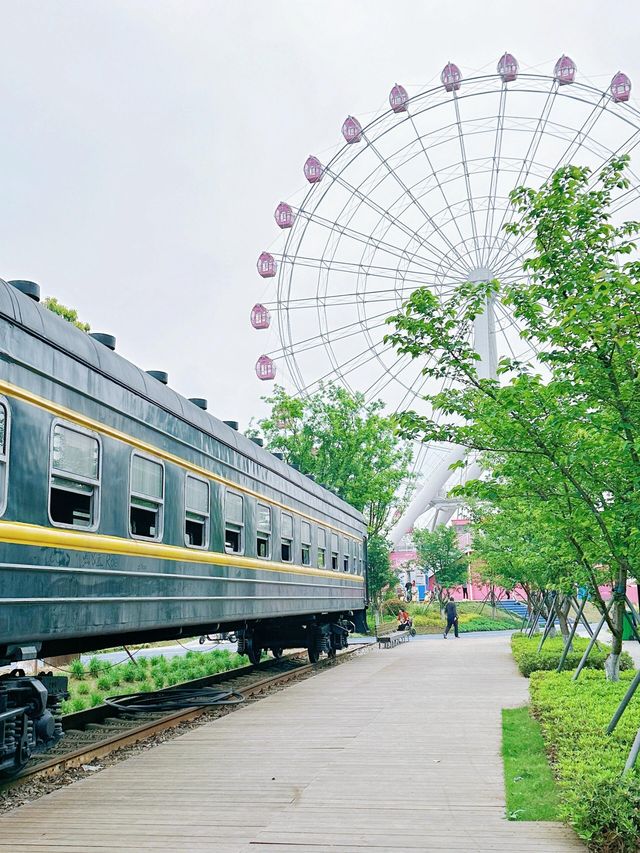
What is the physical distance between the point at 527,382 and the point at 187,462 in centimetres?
381

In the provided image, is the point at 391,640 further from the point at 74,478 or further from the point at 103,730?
the point at 74,478

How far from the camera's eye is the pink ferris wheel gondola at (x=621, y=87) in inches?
1033

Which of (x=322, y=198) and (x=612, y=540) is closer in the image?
(x=612, y=540)

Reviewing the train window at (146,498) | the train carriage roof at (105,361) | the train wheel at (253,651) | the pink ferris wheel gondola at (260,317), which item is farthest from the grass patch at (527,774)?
the pink ferris wheel gondola at (260,317)

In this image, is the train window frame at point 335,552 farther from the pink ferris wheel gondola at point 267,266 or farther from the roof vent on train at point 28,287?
the pink ferris wheel gondola at point 267,266

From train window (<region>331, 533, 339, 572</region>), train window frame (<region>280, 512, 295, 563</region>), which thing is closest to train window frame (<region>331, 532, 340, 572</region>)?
train window (<region>331, 533, 339, 572</region>)

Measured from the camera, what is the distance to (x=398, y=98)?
28.6 m

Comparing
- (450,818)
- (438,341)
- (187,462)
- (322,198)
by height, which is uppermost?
(322,198)

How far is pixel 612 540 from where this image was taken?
7227mm

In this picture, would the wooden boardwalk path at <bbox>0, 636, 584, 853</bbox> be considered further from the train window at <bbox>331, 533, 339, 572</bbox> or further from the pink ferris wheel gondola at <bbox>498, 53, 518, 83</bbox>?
the pink ferris wheel gondola at <bbox>498, 53, 518, 83</bbox>

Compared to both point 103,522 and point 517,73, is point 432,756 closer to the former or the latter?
point 103,522

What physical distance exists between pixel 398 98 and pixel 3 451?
1015 inches

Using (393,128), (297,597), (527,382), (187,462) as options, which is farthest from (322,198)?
(527,382)

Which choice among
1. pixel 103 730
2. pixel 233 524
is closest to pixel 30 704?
pixel 103 730
